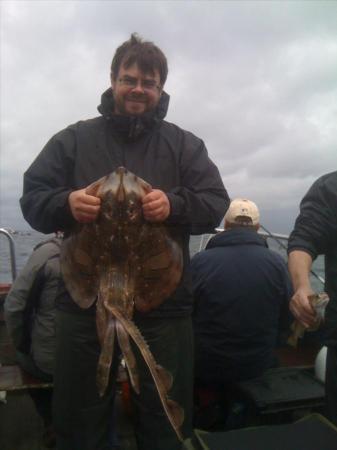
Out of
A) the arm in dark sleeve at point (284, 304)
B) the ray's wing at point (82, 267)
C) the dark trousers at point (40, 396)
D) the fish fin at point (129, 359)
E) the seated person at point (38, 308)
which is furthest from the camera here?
the arm in dark sleeve at point (284, 304)

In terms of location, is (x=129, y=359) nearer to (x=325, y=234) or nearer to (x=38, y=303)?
(x=325, y=234)

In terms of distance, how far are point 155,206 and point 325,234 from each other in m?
1.19

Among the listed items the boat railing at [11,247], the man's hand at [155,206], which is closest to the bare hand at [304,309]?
the man's hand at [155,206]

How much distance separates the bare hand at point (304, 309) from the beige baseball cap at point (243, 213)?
2.02m

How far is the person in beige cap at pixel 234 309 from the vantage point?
400 cm

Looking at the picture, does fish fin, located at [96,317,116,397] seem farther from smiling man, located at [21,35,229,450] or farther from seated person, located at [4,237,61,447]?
seated person, located at [4,237,61,447]

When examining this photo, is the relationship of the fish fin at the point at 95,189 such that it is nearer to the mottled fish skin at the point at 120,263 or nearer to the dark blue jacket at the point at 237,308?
the mottled fish skin at the point at 120,263

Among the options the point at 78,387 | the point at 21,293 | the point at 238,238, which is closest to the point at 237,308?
the point at 238,238

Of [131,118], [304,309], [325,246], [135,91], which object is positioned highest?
[135,91]

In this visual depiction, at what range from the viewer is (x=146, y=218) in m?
2.62

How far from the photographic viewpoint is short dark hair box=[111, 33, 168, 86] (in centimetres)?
304

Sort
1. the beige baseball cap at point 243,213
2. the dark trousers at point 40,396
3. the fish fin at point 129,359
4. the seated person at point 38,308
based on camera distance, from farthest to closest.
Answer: the beige baseball cap at point 243,213, the dark trousers at point 40,396, the seated person at point 38,308, the fish fin at point 129,359

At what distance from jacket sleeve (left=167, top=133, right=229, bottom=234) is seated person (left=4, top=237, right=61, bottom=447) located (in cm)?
157

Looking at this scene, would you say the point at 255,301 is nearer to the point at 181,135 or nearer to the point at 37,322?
the point at 181,135
